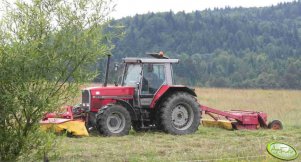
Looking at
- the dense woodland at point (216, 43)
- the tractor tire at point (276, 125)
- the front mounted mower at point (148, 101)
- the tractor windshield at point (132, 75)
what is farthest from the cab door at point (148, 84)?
the dense woodland at point (216, 43)

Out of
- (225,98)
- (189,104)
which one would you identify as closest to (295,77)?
(225,98)

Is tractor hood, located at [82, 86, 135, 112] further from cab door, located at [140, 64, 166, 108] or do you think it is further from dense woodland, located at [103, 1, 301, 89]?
dense woodland, located at [103, 1, 301, 89]

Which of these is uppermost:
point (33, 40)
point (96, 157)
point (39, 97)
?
point (33, 40)

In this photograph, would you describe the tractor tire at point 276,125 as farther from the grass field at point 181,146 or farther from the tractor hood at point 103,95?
the tractor hood at point 103,95

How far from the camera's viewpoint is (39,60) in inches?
254

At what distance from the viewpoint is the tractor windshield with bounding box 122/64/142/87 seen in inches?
532

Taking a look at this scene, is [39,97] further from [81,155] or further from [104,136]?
[104,136]

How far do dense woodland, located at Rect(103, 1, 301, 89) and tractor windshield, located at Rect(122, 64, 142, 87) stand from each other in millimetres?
63522

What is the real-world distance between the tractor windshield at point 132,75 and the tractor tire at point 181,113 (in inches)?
38.4

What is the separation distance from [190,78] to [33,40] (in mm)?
70554

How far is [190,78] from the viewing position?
76.6 meters

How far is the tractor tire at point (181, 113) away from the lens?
13180 mm

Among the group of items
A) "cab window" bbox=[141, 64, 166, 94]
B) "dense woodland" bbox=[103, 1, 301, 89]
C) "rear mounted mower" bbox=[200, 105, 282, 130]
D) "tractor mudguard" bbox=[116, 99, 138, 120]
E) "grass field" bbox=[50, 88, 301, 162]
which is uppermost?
"dense woodland" bbox=[103, 1, 301, 89]

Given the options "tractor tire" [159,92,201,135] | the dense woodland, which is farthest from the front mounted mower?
the dense woodland
